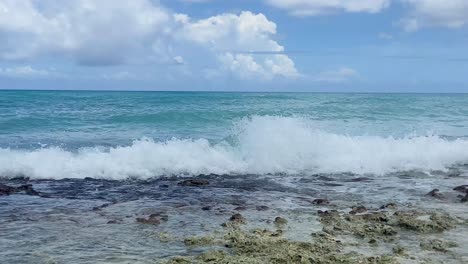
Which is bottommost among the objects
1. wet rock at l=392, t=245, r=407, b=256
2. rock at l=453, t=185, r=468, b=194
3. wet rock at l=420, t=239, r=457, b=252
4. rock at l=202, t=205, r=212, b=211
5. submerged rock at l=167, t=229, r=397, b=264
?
rock at l=453, t=185, r=468, b=194

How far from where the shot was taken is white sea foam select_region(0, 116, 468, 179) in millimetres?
16109

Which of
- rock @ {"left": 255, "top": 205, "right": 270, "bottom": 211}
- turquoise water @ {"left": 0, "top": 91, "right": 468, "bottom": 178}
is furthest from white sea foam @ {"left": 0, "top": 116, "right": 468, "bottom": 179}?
rock @ {"left": 255, "top": 205, "right": 270, "bottom": 211}

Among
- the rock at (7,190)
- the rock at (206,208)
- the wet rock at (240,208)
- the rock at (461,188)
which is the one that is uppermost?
the rock at (7,190)

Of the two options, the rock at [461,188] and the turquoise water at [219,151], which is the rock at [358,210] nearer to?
the rock at [461,188]

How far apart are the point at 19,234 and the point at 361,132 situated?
2417 centimetres

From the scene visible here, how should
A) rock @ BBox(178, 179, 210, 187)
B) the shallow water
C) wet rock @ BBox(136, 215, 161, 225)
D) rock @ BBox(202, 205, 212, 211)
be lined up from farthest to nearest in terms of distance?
rock @ BBox(178, 179, 210, 187)
rock @ BBox(202, 205, 212, 211)
wet rock @ BBox(136, 215, 161, 225)
the shallow water

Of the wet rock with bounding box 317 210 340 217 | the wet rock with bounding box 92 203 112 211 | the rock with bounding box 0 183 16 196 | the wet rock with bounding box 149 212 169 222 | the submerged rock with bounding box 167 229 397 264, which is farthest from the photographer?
the rock with bounding box 0 183 16 196

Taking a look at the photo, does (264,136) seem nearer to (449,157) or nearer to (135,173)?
(135,173)

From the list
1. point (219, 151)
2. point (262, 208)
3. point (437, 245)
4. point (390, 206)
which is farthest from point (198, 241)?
point (219, 151)

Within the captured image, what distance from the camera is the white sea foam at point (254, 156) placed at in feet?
52.9

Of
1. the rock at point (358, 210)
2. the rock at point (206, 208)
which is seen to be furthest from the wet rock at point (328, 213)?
the rock at point (206, 208)

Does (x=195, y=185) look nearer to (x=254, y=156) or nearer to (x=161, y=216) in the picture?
(x=161, y=216)

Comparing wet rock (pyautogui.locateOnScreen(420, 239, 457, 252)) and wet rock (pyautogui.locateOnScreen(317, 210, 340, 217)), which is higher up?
wet rock (pyautogui.locateOnScreen(420, 239, 457, 252))

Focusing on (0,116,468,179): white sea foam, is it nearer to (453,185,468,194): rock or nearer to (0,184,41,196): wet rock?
(0,184,41,196): wet rock
